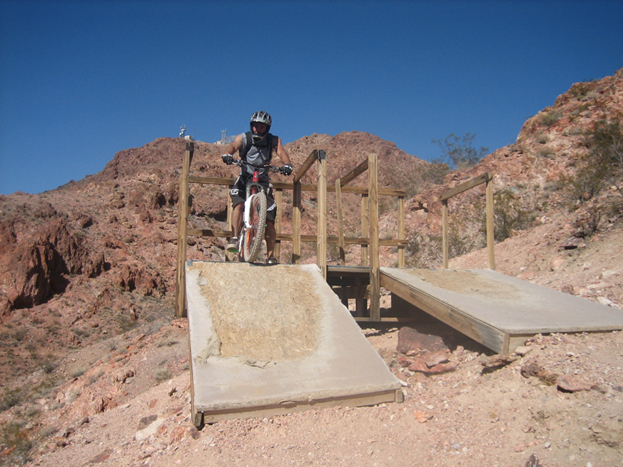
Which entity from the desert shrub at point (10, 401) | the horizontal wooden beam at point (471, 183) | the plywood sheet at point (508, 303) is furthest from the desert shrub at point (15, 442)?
the horizontal wooden beam at point (471, 183)

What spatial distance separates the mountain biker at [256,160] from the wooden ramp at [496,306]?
151cm

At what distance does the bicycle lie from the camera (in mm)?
4883

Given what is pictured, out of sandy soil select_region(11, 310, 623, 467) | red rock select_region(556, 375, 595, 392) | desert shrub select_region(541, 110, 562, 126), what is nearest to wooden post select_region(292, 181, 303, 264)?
sandy soil select_region(11, 310, 623, 467)

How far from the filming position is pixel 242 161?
17.4ft

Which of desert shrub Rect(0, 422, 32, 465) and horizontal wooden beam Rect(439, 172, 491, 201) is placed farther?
horizontal wooden beam Rect(439, 172, 491, 201)

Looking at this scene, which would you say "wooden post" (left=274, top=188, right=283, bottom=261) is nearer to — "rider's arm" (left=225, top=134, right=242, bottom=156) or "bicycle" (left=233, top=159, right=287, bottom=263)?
"bicycle" (left=233, top=159, right=287, bottom=263)

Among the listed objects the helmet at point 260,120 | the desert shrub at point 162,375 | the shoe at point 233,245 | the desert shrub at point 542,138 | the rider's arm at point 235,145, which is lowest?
the desert shrub at point 162,375

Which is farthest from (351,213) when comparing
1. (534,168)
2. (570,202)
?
(570,202)

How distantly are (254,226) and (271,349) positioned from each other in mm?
1856

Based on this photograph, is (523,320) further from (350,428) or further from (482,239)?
(482,239)

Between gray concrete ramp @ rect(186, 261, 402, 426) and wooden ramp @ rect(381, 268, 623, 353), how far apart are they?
934 mm

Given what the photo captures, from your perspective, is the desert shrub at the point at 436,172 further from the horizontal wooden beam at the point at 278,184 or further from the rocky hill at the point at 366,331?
the horizontal wooden beam at the point at 278,184

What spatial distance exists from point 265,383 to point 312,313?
3.70ft

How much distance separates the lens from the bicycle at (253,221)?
4883 mm
